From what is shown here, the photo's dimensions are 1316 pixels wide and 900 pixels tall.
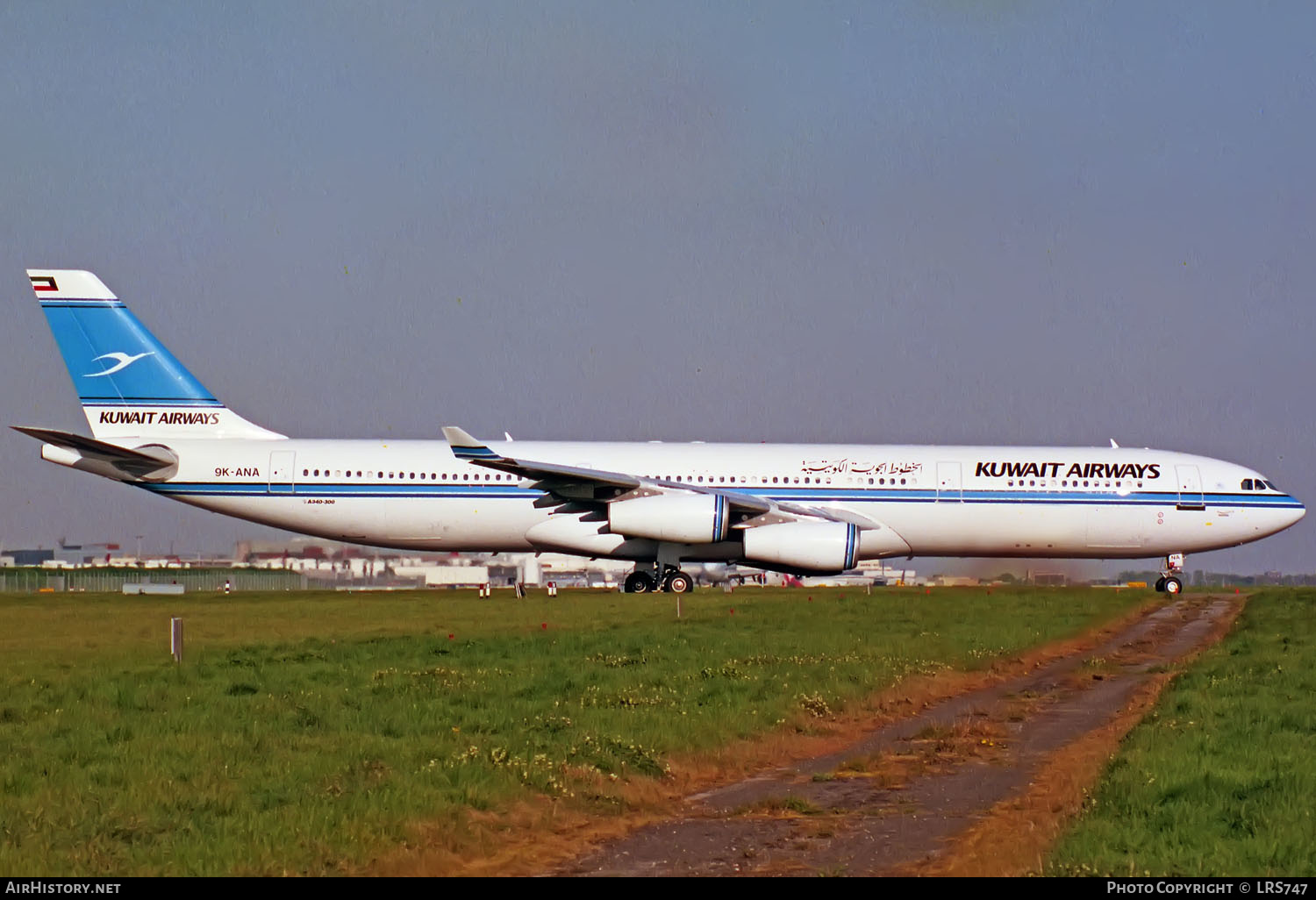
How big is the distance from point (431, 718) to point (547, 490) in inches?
942

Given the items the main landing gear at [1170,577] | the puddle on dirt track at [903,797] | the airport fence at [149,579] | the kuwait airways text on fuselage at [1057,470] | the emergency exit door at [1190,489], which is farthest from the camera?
the airport fence at [149,579]

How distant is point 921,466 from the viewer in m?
38.2

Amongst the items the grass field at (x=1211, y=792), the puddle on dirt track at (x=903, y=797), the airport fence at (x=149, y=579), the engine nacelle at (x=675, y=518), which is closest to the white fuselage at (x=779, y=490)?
the engine nacelle at (x=675, y=518)

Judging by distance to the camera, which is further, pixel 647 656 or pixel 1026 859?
pixel 647 656

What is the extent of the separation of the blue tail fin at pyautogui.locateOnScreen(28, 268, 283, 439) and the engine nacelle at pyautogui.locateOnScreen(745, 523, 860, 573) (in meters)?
14.4

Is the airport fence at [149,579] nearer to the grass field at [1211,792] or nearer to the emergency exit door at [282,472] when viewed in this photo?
the emergency exit door at [282,472]

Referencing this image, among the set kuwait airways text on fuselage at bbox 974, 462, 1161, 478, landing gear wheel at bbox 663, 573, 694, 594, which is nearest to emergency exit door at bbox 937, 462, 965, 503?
kuwait airways text on fuselage at bbox 974, 462, 1161, 478

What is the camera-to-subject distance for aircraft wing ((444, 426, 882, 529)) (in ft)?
113

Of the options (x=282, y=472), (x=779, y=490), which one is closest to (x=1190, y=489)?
(x=779, y=490)

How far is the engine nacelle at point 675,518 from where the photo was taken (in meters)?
35.2

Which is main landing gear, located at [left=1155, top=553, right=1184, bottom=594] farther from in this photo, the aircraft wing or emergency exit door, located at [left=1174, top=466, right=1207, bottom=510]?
the aircraft wing

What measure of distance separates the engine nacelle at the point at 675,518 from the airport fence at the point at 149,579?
72.6 ft
